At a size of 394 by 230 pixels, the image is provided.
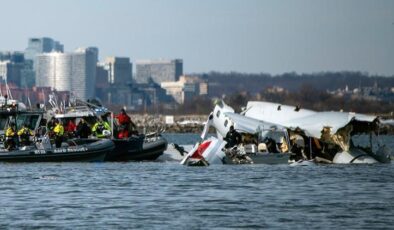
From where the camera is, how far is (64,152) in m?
61.6

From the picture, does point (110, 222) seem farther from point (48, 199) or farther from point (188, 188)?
point (188, 188)

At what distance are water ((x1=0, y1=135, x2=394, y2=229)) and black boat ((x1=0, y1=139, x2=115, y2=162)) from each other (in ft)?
1.68

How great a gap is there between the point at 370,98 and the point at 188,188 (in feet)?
346

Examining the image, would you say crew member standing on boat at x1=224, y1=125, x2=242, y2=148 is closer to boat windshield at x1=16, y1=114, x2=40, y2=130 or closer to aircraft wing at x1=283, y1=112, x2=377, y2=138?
aircraft wing at x1=283, y1=112, x2=377, y2=138

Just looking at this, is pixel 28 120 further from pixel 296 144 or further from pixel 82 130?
pixel 296 144

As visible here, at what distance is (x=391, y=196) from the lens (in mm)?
45344

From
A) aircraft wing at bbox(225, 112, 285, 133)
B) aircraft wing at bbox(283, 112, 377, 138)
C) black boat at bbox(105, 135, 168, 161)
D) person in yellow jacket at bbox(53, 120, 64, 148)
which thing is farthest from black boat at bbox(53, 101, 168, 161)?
aircraft wing at bbox(283, 112, 377, 138)

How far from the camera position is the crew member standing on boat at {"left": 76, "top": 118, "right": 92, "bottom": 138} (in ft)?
214

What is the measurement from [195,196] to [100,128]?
2243 cm

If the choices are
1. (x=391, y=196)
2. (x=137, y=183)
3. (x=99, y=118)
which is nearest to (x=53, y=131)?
(x=99, y=118)

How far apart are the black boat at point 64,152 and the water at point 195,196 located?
512 millimetres

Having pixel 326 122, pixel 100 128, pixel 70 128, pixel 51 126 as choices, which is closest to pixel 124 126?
pixel 100 128

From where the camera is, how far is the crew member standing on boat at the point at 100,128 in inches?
2591

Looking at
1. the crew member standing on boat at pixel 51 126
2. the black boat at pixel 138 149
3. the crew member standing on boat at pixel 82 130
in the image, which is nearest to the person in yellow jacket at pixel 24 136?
the crew member standing on boat at pixel 51 126
